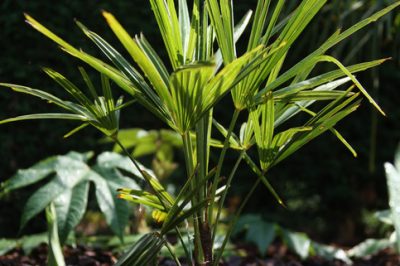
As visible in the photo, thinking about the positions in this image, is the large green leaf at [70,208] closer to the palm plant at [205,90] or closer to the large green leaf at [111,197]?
the large green leaf at [111,197]

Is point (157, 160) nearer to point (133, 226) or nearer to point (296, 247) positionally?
point (133, 226)

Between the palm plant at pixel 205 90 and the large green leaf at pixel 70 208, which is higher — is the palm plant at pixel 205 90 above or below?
above

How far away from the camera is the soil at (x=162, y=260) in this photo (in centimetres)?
232

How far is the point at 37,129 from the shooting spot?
10.5ft

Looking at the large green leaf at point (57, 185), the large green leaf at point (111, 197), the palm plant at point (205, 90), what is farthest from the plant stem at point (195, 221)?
the large green leaf at point (57, 185)

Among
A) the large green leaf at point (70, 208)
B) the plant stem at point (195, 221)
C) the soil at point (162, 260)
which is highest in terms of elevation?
the plant stem at point (195, 221)

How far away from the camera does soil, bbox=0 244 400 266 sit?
2.32 m

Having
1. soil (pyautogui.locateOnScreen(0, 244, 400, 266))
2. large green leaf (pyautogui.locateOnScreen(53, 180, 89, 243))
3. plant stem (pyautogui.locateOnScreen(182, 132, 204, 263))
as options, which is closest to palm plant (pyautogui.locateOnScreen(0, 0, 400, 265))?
plant stem (pyautogui.locateOnScreen(182, 132, 204, 263))

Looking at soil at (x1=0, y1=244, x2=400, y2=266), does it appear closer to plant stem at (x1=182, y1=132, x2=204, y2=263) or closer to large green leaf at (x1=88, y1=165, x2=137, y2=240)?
large green leaf at (x1=88, y1=165, x2=137, y2=240)

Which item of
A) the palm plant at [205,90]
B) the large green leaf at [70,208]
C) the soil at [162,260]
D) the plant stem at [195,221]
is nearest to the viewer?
the palm plant at [205,90]

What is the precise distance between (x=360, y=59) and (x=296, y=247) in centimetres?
157

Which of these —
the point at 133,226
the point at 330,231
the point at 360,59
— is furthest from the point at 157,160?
the point at 330,231

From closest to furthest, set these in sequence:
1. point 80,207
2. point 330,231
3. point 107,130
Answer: point 107,130, point 80,207, point 330,231

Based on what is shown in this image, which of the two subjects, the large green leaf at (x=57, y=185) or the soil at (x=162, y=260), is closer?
the large green leaf at (x=57, y=185)
